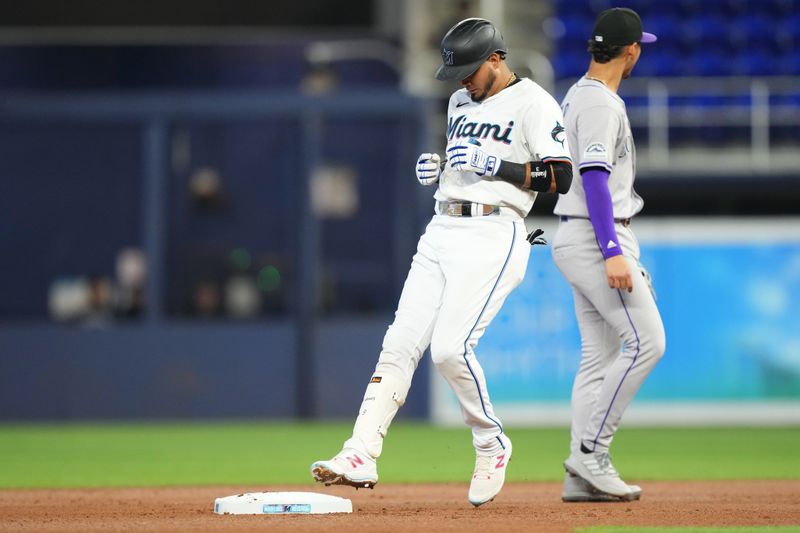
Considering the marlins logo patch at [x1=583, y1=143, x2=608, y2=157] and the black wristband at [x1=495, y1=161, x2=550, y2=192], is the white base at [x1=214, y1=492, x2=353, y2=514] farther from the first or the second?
the marlins logo patch at [x1=583, y1=143, x2=608, y2=157]

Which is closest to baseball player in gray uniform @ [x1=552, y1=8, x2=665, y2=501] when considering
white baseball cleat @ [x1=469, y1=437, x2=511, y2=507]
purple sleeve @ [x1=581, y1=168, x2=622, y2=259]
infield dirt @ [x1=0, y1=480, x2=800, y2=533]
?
purple sleeve @ [x1=581, y1=168, x2=622, y2=259]

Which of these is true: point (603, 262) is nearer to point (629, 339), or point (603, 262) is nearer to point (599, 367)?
point (629, 339)

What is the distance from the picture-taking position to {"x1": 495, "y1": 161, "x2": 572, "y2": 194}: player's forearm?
555 centimetres

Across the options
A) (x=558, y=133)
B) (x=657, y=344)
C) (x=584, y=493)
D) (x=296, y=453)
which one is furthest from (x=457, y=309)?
(x=296, y=453)

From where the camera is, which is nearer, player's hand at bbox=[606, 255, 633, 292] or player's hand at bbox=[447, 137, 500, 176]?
player's hand at bbox=[447, 137, 500, 176]

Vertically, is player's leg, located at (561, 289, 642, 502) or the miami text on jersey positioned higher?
the miami text on jersey

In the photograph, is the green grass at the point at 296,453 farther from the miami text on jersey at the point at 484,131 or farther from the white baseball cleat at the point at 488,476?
the miami text on jersey at the point at 484,131

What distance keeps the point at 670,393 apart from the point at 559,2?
218 inches

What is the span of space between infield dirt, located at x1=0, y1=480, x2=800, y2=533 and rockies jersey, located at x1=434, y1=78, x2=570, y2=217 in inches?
49.5

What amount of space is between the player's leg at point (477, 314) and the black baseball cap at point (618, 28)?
40.9 inches

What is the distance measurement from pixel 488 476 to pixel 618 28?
203cm

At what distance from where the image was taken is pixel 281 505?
216 inches

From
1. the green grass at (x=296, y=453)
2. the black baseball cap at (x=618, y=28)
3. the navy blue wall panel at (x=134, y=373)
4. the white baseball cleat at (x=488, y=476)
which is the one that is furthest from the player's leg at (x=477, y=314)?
the navy blue wall panel at (x=134, y=373)

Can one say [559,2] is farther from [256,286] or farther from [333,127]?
[256,286]
